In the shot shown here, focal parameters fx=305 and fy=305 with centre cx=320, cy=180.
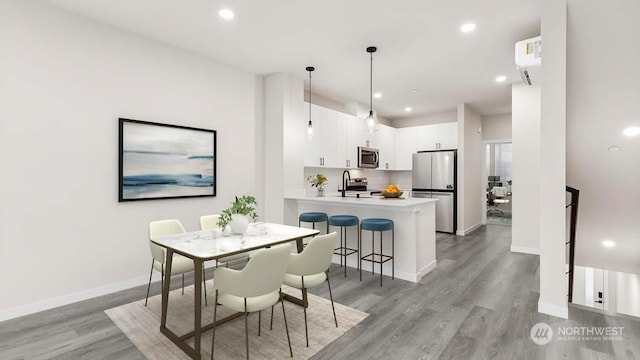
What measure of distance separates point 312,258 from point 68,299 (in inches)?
103

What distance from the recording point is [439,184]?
6801 millimetres

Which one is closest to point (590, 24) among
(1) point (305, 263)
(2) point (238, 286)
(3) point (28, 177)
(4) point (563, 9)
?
(4) point (563, 9)

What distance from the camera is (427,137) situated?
23.5ft

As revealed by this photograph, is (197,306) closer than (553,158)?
Yes

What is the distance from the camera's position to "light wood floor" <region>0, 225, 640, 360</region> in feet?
7.25

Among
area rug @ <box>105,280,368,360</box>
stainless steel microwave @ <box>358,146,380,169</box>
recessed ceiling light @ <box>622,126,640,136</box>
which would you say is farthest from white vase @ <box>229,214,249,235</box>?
stainless steel microwave @ <box>358,146,380,169</box>

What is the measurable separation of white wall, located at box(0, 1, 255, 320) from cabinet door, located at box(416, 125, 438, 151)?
17.3ft

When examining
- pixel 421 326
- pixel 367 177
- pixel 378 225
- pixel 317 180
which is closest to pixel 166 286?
pixel 421 326

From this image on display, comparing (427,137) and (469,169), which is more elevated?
(427,137)

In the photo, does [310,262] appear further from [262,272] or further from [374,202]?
[374,202]

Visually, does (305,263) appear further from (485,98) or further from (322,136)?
(485,98)

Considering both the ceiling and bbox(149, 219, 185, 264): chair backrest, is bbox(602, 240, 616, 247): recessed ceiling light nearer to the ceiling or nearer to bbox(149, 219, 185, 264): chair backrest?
the ceiling

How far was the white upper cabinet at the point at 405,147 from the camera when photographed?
743cm

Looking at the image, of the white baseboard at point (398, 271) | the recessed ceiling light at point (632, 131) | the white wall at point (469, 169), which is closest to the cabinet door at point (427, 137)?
the white wall at point (469, 169)
